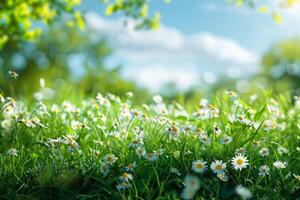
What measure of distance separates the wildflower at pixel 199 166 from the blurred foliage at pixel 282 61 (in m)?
40.5

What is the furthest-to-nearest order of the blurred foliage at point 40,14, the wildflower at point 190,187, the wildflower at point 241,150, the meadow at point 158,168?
1. the blurred foliage at point 40,14
2. the wildflower at point 241,150
3. the meadow at point 158,168
4. the wildflower at point 190,187

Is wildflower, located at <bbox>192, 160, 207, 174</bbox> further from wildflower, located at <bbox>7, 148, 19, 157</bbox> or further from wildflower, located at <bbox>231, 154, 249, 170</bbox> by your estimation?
wildflower, located at <bbox>7, 148, 19, 157</bbox>

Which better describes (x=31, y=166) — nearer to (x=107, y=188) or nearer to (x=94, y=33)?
(x=107, y=188)

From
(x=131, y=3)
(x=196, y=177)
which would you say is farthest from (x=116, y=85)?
(x=196, y=177)

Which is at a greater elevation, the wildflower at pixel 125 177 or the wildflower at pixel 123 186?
the wildflower at pixel 125 177

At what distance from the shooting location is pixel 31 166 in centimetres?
431

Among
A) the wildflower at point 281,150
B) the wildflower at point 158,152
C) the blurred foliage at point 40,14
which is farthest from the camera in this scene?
the blurred foliage at point 40,14

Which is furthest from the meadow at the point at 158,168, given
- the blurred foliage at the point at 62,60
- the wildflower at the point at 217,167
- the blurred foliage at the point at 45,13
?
the blurred foliage at the point at 62,60

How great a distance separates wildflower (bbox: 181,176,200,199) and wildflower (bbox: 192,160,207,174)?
0.07 m

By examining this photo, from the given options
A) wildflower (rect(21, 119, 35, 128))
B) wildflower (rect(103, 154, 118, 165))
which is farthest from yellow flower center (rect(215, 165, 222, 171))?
wildflower (rect(21, 119, 35, 128))

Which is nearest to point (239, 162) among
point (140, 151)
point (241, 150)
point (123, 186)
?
point (241, 150)

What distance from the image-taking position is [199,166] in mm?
3947

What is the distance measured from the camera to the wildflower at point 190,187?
3688mm

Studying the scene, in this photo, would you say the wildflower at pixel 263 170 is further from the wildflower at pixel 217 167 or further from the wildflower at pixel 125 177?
the wildflower at pixel 125 177
